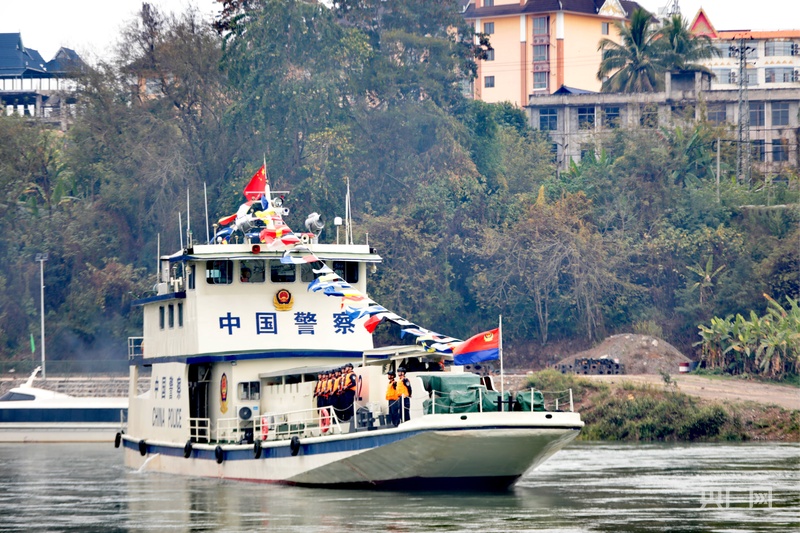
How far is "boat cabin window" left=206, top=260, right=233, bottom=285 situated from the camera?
3538cm

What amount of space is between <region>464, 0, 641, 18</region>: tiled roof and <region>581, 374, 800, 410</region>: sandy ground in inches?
1957

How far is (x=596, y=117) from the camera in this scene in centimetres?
8481

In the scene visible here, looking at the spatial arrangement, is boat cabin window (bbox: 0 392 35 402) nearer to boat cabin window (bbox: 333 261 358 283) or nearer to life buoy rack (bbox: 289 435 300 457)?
boat cabin window (bbox: 333 261 358 283)

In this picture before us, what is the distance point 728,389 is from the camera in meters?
54.5

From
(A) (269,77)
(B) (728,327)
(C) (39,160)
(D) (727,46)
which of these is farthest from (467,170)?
(D) (727,46)

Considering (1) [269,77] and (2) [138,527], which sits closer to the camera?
(2) [138,527]

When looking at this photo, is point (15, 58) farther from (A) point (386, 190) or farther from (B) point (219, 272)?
(B) point (219, 272)

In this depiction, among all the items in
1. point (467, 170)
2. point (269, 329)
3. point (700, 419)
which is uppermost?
point (467, 170)

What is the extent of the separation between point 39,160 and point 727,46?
5283cm

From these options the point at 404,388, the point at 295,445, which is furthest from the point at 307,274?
the point at 404,388

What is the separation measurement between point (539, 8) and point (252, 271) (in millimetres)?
70911

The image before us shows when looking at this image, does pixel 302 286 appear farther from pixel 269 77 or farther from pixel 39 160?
pixel 39 160

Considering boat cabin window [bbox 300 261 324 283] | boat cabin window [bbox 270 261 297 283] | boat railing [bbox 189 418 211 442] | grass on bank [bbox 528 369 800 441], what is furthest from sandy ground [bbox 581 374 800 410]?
boat railing [bbox 189 418 211 442]

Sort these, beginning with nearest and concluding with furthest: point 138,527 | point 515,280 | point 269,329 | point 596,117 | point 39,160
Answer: point 138,527, point 269,329, point 515,280, point 39,160, point 596,117
